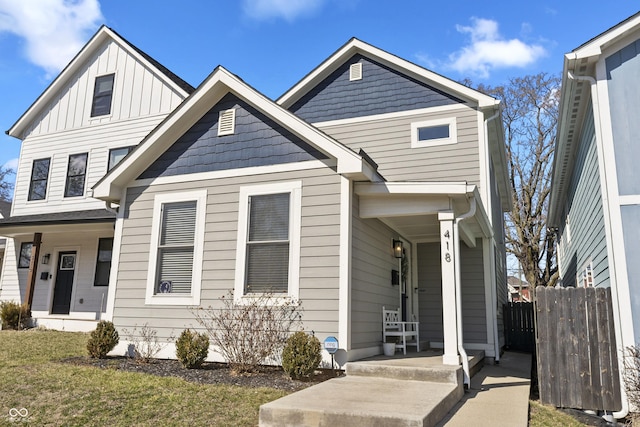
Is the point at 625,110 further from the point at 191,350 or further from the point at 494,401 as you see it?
the point at 191,350

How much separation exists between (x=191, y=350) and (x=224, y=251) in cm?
159

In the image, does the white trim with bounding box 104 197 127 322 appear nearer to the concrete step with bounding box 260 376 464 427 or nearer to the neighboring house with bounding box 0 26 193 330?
the neighboring house with bounding box 0 26 193 330

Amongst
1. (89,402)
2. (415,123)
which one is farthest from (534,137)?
(89,402)

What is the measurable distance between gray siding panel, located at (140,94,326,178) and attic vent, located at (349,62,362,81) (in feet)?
14.5

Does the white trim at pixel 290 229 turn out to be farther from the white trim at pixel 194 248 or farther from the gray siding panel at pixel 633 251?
the gray siding panel at pixel 633 251

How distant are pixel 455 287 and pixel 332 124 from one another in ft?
20.3

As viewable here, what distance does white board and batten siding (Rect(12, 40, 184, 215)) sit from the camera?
13031 millimetres

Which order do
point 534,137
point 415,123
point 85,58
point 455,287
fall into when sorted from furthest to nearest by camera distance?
point 534,137, point 85,58, point 415,123, point 455,287

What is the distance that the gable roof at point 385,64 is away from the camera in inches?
386

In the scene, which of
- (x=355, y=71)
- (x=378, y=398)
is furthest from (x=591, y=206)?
(x=355, y=71)

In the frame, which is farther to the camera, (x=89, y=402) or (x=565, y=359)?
(x=565, y=359)

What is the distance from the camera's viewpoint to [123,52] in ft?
45.5

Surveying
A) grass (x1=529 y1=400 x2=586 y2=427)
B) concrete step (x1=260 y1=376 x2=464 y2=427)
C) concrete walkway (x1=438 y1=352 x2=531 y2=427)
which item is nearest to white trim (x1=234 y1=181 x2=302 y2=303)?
concrete step (x1=260 y1=376 x2=464 y2=427)

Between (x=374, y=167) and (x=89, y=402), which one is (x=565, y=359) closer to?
(x=374, y=167)
